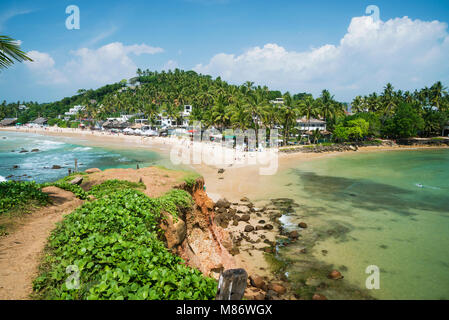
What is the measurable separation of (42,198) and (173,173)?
7.84m

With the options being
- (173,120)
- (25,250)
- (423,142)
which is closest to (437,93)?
(423,142)

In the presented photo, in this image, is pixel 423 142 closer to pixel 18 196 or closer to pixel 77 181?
pixel 77 181

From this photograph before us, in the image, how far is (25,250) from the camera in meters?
6.71

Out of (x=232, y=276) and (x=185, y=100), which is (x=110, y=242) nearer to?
(x=232, y=276)

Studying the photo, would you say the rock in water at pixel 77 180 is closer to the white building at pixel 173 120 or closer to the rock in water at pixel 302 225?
the rock in water at pixel 302 225

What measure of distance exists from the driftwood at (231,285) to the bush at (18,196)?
346 inches

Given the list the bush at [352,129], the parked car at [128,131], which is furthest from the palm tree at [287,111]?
the parked car at [128,131]

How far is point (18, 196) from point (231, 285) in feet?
32.0

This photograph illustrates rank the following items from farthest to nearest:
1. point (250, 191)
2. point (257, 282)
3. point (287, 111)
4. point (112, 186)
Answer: point (287, 111) → point (250, 191) → point (112, 186) → point (257, 282)

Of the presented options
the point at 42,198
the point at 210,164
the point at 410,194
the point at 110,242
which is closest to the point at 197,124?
the point at 210,164

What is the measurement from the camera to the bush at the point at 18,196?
895 centimetres

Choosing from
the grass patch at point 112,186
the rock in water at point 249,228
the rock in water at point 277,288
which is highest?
the grass patch at point 112,186

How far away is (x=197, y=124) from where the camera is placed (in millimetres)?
62562
